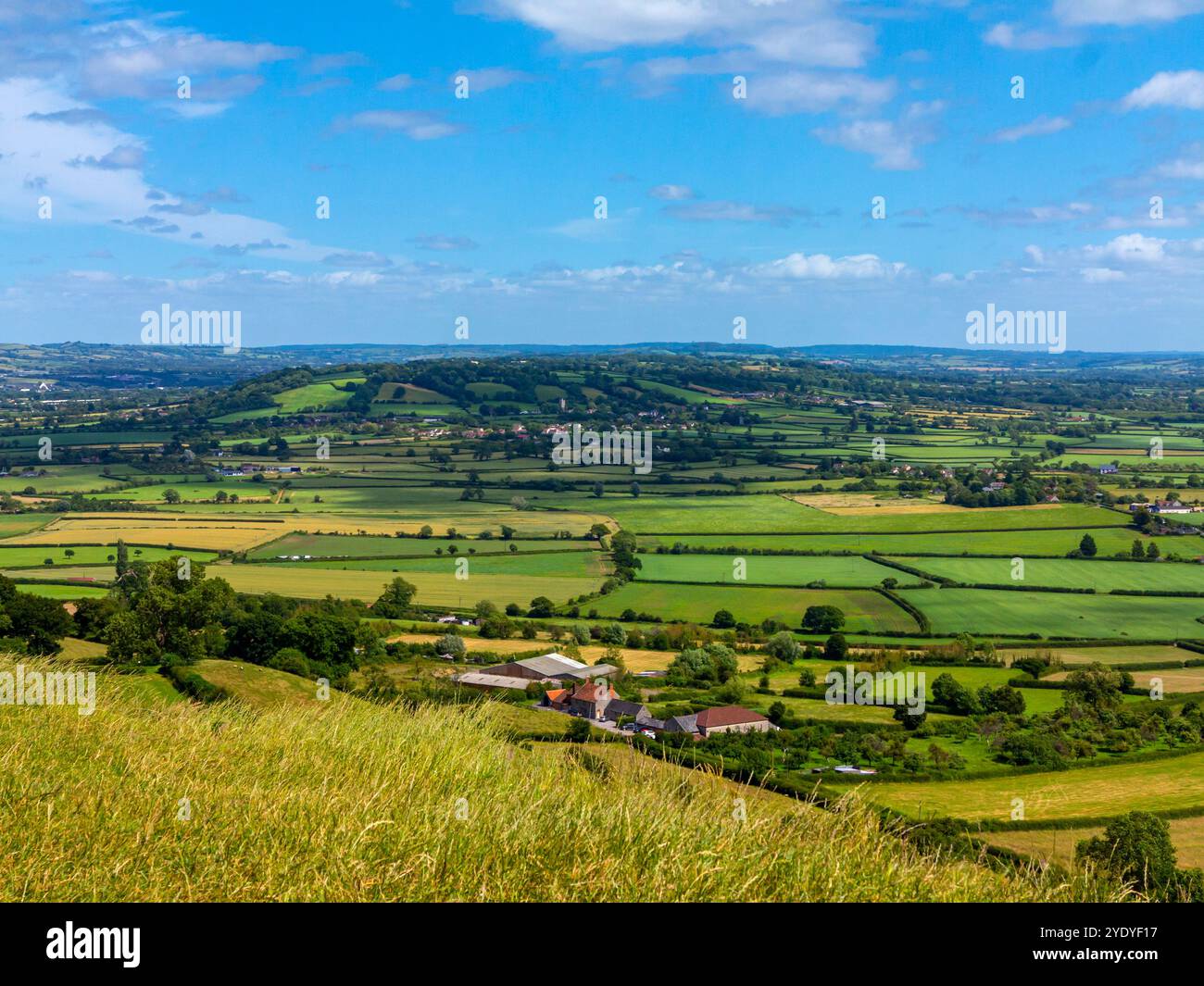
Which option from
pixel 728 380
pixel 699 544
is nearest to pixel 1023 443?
pixel 728 380

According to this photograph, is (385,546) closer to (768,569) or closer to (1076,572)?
(768,569)

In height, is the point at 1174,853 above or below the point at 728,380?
below

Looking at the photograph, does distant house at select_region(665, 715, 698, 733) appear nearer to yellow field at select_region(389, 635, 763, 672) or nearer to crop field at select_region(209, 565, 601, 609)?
yellow field at select_region(389, 635, 763, 672)

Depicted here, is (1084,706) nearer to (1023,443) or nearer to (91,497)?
(91,497)

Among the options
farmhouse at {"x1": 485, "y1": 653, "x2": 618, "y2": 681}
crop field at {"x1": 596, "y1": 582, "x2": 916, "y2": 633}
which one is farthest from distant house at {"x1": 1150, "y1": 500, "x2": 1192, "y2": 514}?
farmhouse at {"x1": 485, "y1": 653, "x2": 618, "y2": 681}

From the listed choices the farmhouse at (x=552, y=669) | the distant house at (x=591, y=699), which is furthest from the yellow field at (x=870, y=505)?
the distant house at (x=591, y=699)
